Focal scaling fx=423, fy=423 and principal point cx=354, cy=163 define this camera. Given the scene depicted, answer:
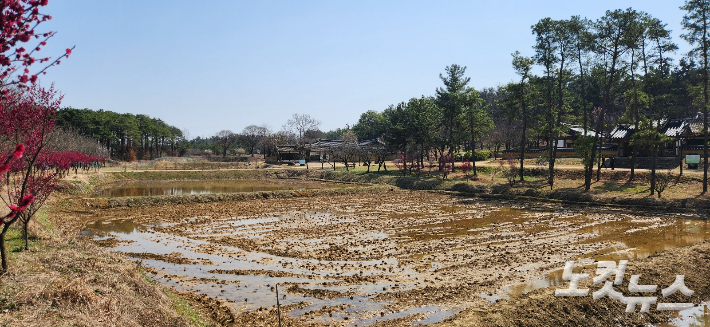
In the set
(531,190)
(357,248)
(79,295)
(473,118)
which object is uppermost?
(473,118)

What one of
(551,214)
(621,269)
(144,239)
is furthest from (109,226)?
(551,214)

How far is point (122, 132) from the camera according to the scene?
65.3m

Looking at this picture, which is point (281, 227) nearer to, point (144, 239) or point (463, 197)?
point (144, 239)

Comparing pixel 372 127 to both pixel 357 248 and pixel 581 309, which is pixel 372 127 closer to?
pixel 357 248

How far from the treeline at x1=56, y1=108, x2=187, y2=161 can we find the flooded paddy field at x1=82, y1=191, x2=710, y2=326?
1631 inches

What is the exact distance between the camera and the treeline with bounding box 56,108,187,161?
57.8 meters

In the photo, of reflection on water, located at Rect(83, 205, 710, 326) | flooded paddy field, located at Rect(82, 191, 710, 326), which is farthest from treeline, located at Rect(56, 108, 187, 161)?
reflection on water, located at Rect(83, 205, 710, 326)

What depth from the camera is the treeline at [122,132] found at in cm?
5784

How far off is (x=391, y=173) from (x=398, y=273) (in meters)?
32.3

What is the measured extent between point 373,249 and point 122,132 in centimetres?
6306

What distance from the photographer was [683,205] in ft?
74.8

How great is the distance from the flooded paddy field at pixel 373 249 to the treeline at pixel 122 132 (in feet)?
136

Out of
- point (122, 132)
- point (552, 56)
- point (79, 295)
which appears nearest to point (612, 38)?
point (552, 56)

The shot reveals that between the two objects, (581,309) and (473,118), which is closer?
(581,309)
